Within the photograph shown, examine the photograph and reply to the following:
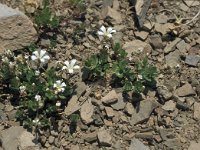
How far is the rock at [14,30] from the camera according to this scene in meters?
6.20

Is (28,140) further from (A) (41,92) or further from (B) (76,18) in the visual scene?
(B) (76,18)

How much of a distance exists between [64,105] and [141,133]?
3.60 ft

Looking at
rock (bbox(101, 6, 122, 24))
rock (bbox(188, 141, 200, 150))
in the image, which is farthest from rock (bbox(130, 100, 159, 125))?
rock (bbox(101, 6, 122, 24))

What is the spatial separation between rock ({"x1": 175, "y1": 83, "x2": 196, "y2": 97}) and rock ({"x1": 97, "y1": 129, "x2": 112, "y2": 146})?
1.20 m

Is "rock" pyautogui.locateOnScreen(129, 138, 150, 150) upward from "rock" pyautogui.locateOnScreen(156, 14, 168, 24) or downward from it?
downward

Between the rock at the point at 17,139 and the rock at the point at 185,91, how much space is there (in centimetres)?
211

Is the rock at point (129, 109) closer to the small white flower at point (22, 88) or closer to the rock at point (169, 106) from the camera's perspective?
the rock at point (169, 106)

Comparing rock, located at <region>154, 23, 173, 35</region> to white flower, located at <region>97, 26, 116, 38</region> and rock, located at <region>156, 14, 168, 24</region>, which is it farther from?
white flower, located at <region>97, 26, 116, 38</region>

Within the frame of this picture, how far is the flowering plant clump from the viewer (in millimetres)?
5853

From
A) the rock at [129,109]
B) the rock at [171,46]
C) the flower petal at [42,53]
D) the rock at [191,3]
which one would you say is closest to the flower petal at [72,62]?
the flower petal at [42,53]

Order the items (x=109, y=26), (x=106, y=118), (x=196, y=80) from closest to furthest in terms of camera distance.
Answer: (x=106, y=118), (x=196, y=80), (x=109, y=26)

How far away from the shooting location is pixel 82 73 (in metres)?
6.38

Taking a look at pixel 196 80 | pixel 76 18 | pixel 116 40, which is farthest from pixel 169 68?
pixel 76 18

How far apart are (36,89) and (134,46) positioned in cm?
167
